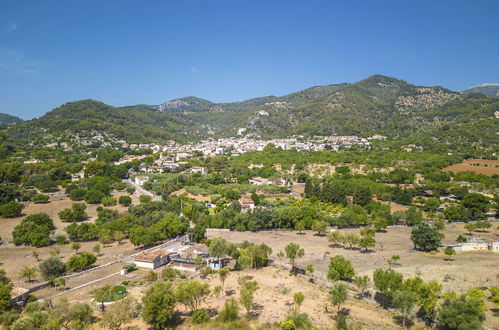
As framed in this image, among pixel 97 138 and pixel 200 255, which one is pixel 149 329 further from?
pixel 97 138

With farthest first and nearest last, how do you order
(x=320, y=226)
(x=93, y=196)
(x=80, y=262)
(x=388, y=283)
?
(x=93, y=196) < (x=320, y=226) < (x=80, y=262) < (x=388, y=283)

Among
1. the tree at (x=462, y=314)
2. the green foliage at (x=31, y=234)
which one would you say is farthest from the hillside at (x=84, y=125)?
the tree at (x=462, y=314)

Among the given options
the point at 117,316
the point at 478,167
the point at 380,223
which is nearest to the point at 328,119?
the point at 478,167

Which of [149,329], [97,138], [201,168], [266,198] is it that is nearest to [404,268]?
[149,329]

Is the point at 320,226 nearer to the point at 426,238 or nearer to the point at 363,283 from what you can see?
the point at 426,238

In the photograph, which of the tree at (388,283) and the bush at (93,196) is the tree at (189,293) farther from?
the bush at (93,196)

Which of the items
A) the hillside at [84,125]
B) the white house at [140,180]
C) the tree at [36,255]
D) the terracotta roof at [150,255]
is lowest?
the tree at [36,255]

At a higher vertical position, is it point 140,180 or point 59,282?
point 140,180

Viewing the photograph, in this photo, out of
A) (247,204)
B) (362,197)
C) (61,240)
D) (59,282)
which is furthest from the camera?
(362,197)
